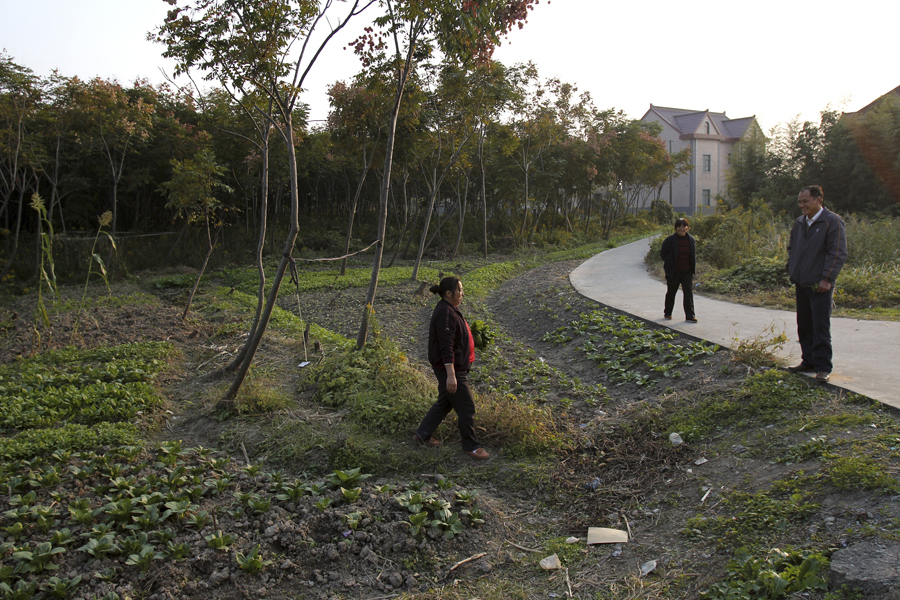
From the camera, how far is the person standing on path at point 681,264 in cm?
830

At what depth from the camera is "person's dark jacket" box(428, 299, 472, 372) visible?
15.4ft

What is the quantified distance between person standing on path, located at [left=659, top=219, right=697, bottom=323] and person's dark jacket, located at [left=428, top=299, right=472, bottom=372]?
15.3 feet

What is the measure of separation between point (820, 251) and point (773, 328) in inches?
67.1

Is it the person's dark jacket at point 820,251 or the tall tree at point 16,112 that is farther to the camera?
the tall tree at point 16,112

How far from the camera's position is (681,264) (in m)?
8.44

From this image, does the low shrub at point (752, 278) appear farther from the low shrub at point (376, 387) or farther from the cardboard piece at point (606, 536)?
the cardboard piece at point (606, 536)

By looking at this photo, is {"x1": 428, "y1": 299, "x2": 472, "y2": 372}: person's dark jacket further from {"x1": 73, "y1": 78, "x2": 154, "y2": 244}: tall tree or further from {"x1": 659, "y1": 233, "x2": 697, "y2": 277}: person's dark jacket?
{"x1": 73, "y1": 78, "x2": 154, "y2": 244}: tall tree

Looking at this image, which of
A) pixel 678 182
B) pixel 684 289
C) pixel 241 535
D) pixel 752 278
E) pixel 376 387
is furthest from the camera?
pixel 678 182

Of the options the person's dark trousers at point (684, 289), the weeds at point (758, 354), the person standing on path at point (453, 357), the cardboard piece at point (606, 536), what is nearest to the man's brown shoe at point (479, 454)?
the person standing on path at point (453, 357)

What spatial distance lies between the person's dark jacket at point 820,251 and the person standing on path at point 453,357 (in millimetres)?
3144

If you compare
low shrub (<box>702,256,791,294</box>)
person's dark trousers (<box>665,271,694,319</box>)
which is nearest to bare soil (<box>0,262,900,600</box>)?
person's dark trousers (<box>665,271,694,319</box>)

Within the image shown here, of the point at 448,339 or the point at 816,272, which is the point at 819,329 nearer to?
the point at 816,272

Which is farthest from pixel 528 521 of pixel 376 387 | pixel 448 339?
pixel 376 387

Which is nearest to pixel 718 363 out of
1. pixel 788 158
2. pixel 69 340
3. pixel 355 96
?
pixel 69 340
